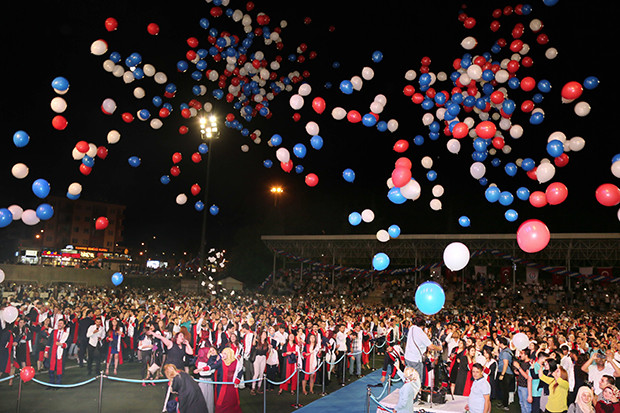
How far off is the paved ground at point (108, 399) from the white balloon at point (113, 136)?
574 centimetres

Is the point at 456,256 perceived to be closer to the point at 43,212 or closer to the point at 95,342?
the point at 95,342

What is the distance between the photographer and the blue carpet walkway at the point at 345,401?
8.81 m

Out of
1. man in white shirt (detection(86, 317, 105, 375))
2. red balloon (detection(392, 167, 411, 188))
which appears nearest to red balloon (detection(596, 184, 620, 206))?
red balloon (detection(392, 167, 411, 188))

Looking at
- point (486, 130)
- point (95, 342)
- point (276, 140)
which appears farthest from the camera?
point (276, 140)

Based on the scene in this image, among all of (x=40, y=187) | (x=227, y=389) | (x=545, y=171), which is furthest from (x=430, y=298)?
(x=40, y=187)

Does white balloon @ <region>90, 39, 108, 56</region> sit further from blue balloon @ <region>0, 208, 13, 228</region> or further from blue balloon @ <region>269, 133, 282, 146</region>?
blue balloon @ <region>269, 133, 282, 146</region>

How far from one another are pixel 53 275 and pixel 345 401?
2878 centimetres

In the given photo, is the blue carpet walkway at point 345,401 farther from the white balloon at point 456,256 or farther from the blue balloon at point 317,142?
the blue balloon at point 317,142

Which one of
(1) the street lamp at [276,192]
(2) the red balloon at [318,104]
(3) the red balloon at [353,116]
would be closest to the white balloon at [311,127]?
(2) the red balloon at [318,104]

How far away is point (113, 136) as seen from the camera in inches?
489

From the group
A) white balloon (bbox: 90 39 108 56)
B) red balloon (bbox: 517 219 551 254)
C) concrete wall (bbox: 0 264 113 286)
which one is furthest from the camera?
concrete wall (bbox: 0 264 113 286)

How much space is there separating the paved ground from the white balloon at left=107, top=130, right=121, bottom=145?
226 inches

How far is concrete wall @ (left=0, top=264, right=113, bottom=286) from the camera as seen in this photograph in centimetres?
3048

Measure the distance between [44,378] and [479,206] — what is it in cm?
3386
